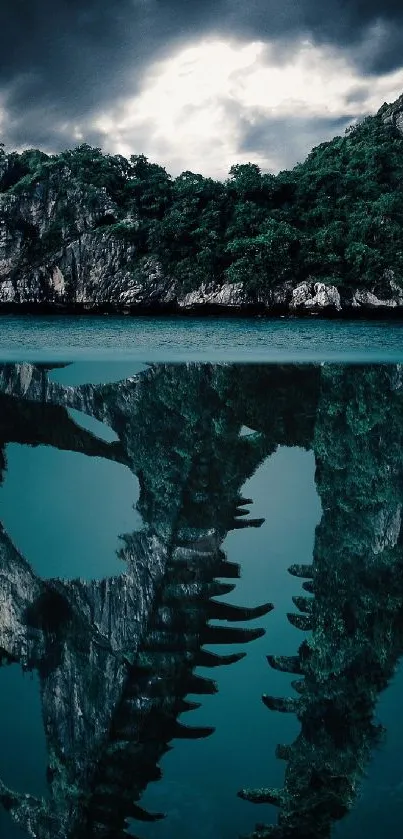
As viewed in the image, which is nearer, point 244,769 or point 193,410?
point 244,769

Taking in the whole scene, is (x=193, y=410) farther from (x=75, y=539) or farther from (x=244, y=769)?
(x=244, y=769)

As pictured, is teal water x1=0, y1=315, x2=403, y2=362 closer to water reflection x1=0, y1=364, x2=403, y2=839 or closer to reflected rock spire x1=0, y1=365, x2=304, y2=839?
water reflection x1=0, y1=364, x2=403, y2=839

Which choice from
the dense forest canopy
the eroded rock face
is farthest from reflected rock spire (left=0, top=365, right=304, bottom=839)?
the dense forest canopy

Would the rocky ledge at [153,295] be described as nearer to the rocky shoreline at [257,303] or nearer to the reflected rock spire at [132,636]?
the rocky shoreline at [257,303]

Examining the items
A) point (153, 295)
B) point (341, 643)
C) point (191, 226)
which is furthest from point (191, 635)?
point (191, 226)

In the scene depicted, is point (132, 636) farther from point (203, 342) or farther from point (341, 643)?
point (203, 342)

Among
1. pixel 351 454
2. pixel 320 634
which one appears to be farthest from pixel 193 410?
pixel 320 634
